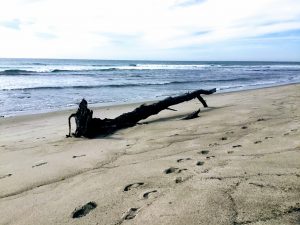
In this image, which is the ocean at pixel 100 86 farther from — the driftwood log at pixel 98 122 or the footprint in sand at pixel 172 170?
the footprint in sand at pixel 172 170

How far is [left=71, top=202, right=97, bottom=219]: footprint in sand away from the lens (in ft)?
9.70

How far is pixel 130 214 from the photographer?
2.83 m

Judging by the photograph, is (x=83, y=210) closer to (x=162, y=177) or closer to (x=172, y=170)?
(x=162, y=177)

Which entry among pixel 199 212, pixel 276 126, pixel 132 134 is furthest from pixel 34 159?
pixel 276 126

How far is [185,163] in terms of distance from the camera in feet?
13.5

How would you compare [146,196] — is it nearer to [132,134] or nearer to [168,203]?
[168,203]

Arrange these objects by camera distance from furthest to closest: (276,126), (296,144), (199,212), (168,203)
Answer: (276,126), (296,144), (168,203), (199,212)

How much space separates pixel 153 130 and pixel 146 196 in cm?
378

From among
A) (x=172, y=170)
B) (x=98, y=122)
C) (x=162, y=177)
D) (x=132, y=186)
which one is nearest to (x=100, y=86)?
(x=98, y=122)

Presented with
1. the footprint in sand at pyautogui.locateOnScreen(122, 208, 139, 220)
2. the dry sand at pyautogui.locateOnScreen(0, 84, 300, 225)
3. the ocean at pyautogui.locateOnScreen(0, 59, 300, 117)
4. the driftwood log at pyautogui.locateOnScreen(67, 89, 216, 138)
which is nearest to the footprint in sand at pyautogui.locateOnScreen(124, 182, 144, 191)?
the dry sand at pyautogui.locateOnScreen(0, 84, 300, 225)

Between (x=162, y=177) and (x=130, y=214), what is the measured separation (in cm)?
89

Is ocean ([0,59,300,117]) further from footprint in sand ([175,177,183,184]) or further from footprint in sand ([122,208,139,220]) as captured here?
footprint in sand ([122,208,139,220])

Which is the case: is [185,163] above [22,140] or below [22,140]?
above

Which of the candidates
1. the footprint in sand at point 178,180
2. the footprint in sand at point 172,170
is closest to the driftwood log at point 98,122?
the footprint in sand at point 172,170
